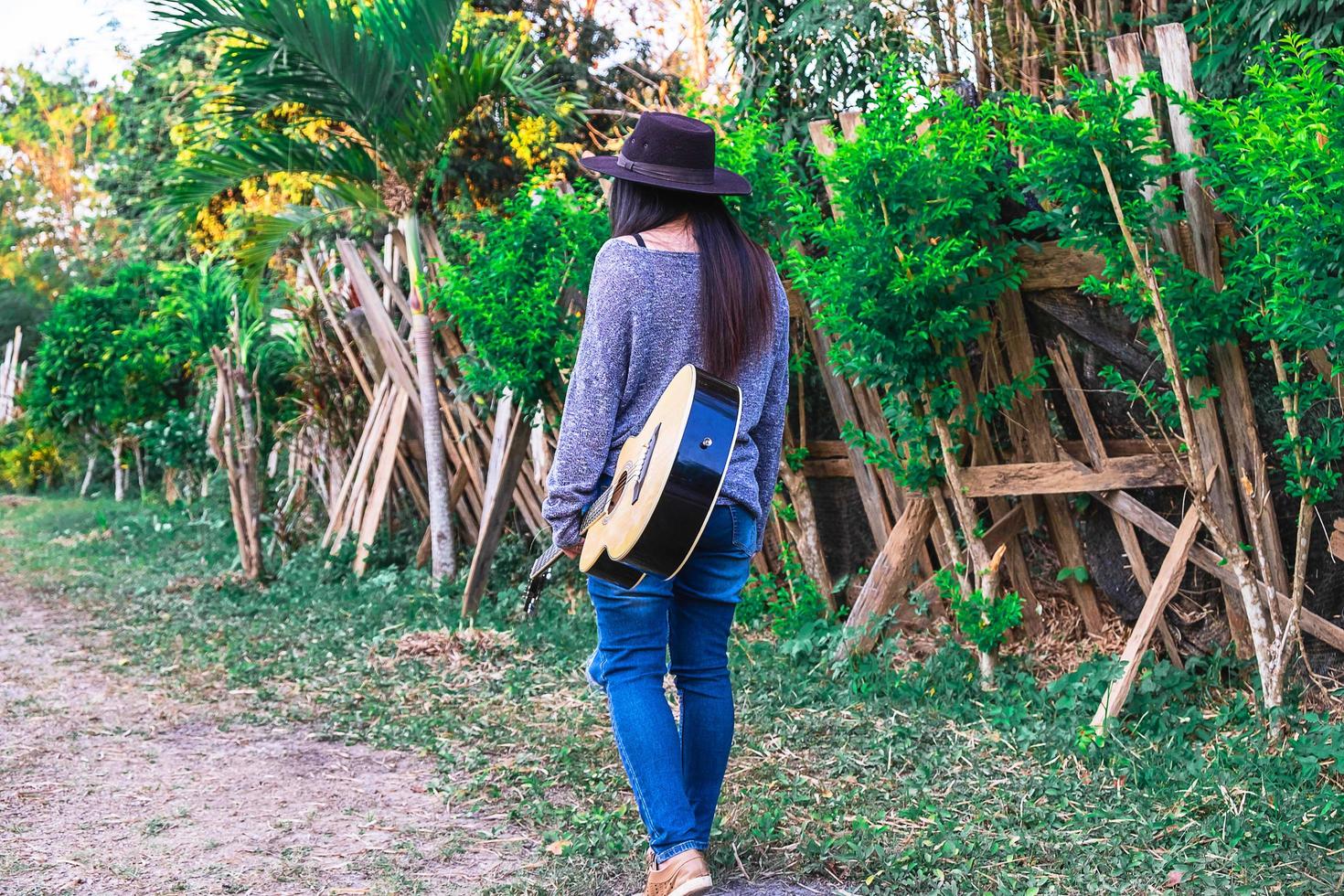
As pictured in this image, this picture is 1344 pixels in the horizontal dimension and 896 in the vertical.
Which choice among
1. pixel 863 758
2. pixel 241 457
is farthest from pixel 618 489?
pixel 241 457

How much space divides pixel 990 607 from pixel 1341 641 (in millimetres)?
1097

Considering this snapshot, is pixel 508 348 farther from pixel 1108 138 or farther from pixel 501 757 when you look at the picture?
pixel 1108 138

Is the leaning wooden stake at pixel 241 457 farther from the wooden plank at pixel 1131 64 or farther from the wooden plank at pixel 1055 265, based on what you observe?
the wooden plank at pixel 1131 64

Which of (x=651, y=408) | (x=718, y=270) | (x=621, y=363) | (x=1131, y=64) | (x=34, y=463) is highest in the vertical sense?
(x=1131, y=64)

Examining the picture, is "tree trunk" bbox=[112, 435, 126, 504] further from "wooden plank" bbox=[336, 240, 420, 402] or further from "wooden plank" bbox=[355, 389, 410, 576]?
"wooden plank" bbox=[336, 240, 420, 402]

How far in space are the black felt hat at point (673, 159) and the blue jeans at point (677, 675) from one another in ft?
2.40

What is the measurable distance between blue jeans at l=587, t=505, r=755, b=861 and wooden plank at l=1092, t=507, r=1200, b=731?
5.23ft

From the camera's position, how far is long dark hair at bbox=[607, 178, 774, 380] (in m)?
2.73

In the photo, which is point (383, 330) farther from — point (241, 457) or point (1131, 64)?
point (1131, 64)

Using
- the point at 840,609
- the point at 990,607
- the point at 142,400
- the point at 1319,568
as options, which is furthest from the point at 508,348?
the point at 142,400

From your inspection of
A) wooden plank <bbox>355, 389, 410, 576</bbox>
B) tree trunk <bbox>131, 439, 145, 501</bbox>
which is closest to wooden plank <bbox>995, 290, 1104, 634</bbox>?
wooden plank <bbox>355, 389, 410, 576</bbox>

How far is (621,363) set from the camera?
268 cm

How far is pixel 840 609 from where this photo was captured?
17.3ft

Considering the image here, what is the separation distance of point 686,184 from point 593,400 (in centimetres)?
53
